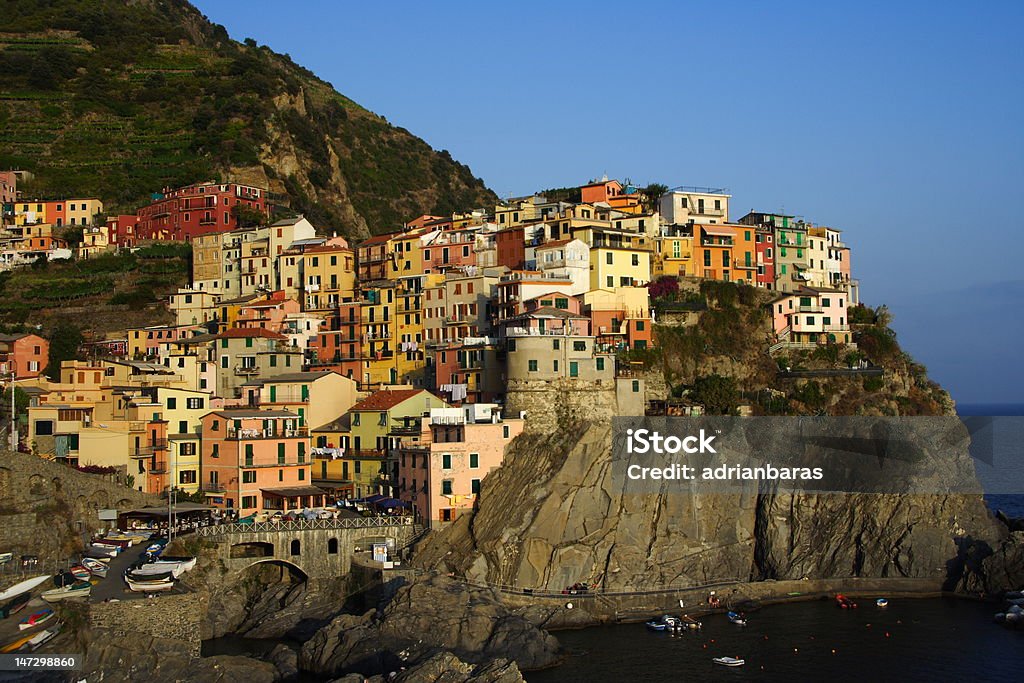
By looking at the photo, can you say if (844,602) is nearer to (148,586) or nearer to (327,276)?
(148,586)

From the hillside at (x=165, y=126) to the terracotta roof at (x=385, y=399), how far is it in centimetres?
4761

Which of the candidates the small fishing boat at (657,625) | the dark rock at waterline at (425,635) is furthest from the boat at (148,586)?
the small fishing boat at (657,625)

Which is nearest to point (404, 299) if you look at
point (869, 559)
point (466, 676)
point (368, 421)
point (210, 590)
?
point (368, 421)

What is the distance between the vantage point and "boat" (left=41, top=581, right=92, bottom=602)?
5034 cm

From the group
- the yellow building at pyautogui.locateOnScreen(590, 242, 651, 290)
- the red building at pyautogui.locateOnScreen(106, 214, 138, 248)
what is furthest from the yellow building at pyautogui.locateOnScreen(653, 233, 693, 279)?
the red building at pyautogui.locateOnScreen(106, 214, 138, 248)

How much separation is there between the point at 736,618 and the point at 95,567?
3091 centimetres

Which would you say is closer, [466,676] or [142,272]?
[466,676]

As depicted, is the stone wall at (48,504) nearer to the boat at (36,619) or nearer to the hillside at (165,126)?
the boat at (36,619)

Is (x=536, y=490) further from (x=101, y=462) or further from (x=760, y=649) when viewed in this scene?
(x=101, y=462)

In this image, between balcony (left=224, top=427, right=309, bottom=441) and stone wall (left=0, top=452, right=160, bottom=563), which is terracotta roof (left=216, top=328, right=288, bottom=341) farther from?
stone wall (left=0, top=452, right=160, bottom=563)

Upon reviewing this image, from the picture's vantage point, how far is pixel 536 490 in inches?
2470

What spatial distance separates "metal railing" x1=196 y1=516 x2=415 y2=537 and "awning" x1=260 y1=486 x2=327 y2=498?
3.41m

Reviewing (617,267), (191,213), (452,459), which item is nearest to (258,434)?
(452,459)

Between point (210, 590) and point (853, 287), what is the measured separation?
55.4 metres
